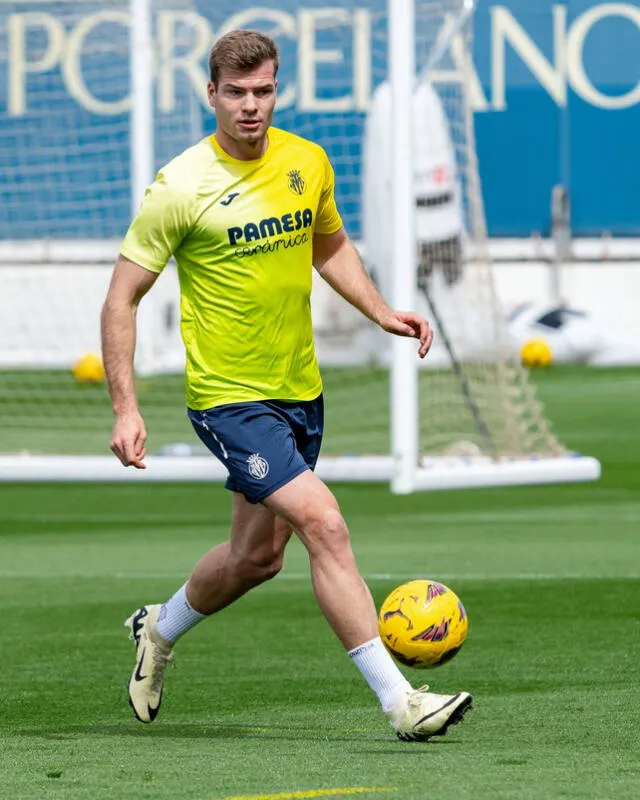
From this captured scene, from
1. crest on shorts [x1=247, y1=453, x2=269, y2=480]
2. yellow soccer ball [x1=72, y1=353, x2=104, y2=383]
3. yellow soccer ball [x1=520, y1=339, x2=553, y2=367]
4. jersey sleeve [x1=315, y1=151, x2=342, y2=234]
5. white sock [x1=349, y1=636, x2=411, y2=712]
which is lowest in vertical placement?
yellow soccer ball [x1=520, y1=339, x2=553, y2=367]

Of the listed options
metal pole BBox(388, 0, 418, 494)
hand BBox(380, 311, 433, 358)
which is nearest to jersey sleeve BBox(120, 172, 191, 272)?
hand BBox(380, 311, 433, 358)

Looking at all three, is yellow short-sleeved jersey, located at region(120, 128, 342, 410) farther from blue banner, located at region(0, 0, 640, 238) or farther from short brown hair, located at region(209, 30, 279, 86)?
blue banner, located at region(0, 0, 640, 238)

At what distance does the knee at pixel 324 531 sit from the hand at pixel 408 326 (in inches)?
Result: 30.8

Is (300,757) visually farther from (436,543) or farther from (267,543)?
(436,543)

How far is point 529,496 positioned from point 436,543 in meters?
2.64

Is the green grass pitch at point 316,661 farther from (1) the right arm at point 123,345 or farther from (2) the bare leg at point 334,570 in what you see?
(1) the right arm at point 123,345

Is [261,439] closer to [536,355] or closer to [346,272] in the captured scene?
[346,272]

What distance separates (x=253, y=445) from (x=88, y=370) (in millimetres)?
16249

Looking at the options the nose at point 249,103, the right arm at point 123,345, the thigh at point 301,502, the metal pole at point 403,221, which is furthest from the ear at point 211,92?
the metal pole at point 403,221

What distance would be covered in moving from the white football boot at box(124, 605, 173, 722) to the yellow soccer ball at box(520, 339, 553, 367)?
20704 mm

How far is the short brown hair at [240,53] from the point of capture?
620cm

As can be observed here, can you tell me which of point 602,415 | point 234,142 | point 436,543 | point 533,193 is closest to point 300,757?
point 234,142

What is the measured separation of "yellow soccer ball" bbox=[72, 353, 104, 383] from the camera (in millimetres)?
22188

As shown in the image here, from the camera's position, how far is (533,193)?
106 ft
